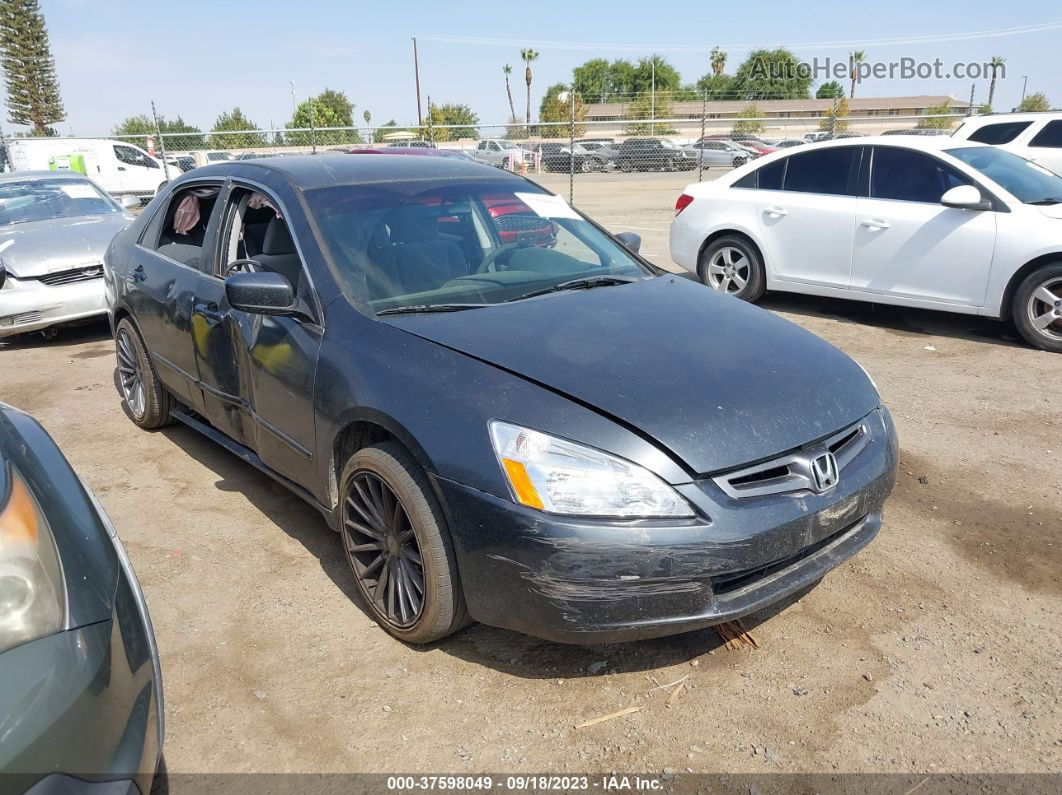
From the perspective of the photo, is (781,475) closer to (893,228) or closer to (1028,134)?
(893,228)

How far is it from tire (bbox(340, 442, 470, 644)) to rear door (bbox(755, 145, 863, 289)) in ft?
18.2

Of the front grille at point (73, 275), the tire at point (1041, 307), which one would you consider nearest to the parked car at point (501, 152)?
the front grille at point (73, 275)

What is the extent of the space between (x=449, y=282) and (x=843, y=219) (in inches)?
194

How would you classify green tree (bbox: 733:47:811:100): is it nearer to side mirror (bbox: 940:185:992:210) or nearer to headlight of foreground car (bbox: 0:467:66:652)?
side mirror (bbox: 940:185:992:210)

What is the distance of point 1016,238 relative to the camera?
6145mm

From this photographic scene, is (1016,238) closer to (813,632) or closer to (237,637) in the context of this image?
(813,632)

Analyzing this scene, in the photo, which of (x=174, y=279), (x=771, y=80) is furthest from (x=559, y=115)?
(x=174, y=279)

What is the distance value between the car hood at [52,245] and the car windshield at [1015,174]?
7.54m

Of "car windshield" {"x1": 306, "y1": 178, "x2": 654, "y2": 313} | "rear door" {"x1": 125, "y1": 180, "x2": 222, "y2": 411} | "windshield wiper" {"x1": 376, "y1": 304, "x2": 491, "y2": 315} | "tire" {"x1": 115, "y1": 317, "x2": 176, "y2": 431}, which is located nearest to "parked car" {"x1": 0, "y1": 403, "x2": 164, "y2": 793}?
"windshield wiper" {"x1": 376, "y1": 304, "x2": 491, "y2": 315}

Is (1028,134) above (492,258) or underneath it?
above

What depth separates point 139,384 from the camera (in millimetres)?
5066

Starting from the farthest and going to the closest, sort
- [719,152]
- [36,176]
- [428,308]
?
[719,152] < [36,176] < [428,308]

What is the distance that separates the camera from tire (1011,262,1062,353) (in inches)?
240

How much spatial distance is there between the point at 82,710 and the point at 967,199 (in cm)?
670
